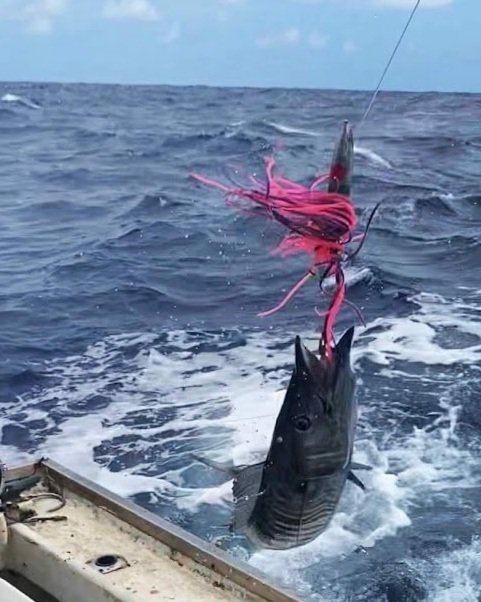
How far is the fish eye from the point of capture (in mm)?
2432

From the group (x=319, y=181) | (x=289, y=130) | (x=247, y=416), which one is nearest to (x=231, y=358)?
(x=247, y=416)

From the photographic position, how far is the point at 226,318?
11.1 meters

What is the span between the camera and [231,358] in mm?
9453

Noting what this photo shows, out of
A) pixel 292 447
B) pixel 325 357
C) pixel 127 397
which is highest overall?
pixel 325 357

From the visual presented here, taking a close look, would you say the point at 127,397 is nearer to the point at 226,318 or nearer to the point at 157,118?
the point at 226,318

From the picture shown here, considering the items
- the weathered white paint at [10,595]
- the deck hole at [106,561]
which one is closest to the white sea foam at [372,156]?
the deck hole at [106,561]

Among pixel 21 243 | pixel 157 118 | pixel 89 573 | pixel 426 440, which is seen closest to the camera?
pixel 89 573

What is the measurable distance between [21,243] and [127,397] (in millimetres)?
8062

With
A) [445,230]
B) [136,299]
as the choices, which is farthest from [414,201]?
[136,299]

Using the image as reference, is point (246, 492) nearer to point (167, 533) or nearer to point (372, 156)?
point (167, 533)

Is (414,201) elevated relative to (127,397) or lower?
elevated

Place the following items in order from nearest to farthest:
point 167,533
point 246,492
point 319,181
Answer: point 319,181 → point 246,492 → point 167,533

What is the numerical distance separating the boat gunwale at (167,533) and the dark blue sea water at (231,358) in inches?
39.5

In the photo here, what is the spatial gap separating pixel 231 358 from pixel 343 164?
23.1 feet
